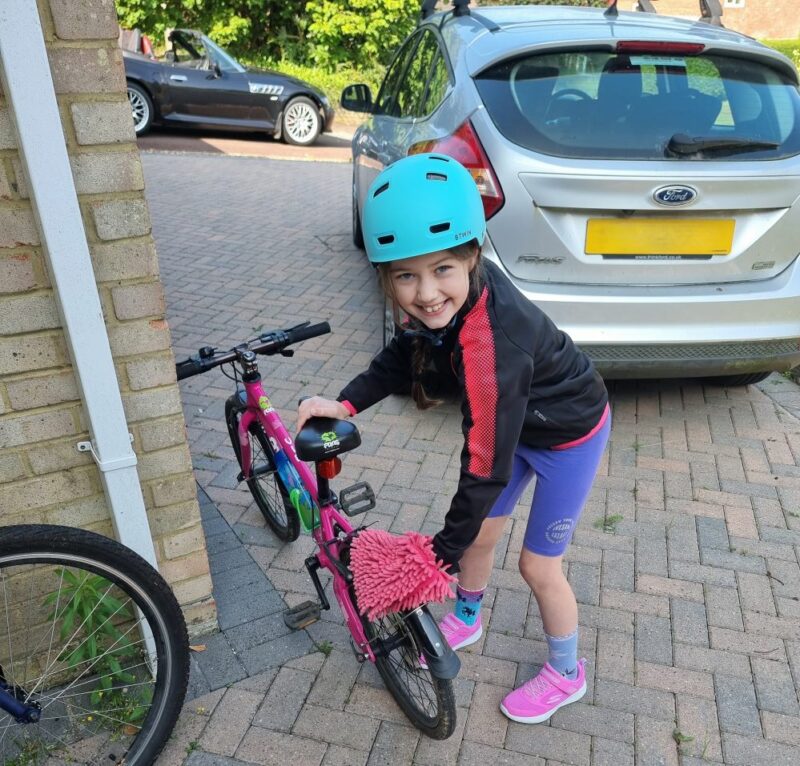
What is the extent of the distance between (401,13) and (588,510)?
56.7ft

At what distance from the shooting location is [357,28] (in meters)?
17.5

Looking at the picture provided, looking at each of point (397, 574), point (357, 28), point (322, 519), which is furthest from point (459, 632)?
point (357, 28)

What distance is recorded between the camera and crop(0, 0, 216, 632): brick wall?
5.56 feet

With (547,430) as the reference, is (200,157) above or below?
below

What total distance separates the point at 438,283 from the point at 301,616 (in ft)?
4.55

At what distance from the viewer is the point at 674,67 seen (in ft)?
11.3

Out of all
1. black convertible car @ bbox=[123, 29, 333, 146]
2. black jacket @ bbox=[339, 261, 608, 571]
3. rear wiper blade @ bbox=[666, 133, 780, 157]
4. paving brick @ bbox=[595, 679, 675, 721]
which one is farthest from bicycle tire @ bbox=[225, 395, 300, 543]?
black convertible car @ bbox=[123, 29, 333, 146]

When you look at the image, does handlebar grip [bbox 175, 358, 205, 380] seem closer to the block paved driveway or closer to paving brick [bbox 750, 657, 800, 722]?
the block paved driveway

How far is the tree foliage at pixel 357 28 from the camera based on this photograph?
17.4 m

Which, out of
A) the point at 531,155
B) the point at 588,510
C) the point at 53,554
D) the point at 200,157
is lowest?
the point at 200,157

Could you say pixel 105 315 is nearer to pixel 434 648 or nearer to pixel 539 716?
pixel 434 648

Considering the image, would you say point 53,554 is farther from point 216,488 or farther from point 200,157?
point 200,157

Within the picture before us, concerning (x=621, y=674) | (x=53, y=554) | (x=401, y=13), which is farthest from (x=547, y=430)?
(x=401, y=13)

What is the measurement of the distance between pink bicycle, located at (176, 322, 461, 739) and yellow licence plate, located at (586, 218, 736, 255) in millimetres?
1451
